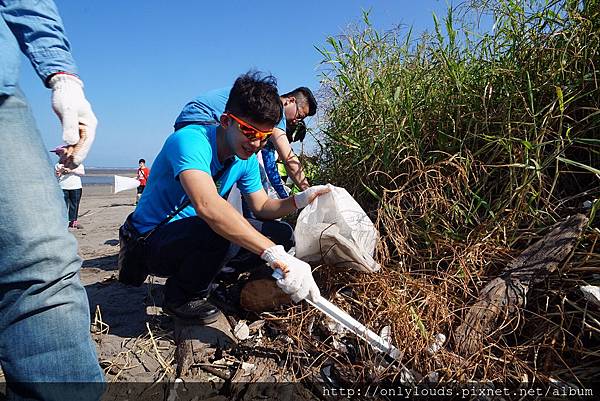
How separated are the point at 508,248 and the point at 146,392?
1618 millimetres

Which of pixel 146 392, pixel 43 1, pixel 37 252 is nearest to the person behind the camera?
pixel 37 252

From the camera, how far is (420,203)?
192 cm

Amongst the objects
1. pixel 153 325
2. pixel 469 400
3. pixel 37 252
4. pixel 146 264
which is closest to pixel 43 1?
pixel 37 252

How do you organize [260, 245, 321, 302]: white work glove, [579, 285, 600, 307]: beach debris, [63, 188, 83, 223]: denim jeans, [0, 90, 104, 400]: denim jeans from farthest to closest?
[63, 188, 83, 223]: denim jeans → [260, 245, 321, 302]: white work glove → [579, 285, 600, 307]: beach debris → [0, 90, 104, 400]: denim jeans

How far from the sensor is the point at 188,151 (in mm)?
1641

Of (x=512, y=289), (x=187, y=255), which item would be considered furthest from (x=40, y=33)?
(x=512, y=289)

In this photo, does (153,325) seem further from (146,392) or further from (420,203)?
(420,203)

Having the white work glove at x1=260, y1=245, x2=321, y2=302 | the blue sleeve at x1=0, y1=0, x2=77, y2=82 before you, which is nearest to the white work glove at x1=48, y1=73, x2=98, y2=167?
the blue sleeve at x1=0, y1=0, x2=77, y2=82

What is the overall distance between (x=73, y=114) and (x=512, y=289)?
1666mm

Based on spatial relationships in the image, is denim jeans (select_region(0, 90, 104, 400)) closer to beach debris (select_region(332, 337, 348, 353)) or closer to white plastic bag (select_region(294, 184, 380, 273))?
beach debris (select_region(332, 337, 348, 353))

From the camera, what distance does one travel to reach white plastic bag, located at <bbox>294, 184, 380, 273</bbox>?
1.75m

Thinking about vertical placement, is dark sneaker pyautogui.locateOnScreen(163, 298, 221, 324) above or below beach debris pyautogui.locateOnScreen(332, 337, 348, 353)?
below

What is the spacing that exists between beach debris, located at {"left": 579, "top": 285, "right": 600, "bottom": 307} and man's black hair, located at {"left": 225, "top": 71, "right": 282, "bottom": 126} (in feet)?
4.43

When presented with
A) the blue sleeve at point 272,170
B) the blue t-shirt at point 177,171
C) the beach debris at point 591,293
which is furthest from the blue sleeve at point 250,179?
the beach debris at point 591,293
